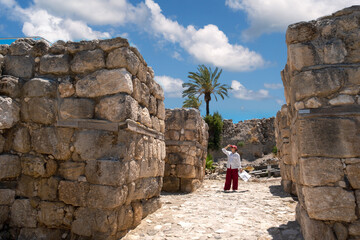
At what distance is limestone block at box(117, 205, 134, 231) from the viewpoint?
384 cm

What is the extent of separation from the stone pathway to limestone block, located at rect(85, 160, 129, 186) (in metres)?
0.91

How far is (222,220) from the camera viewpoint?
4.73m

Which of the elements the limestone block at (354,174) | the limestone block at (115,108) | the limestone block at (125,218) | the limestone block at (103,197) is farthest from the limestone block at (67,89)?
the limestone block at (354,174)

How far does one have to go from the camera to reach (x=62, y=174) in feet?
12.8

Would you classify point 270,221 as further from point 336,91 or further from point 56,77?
point 56,77

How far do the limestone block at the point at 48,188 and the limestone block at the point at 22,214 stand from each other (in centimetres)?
23

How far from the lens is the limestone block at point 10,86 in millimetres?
4043

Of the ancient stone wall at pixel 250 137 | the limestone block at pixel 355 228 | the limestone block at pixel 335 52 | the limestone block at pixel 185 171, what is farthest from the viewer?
the ancient stone wall at pixel 250 137

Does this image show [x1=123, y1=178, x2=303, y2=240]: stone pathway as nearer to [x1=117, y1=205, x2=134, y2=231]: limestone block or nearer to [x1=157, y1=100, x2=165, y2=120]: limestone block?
[x1=117, y1=205, x2=134, y2=231]: limestone block

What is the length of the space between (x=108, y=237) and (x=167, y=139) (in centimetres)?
481

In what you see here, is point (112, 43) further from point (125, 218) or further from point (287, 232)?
point (287, 232)

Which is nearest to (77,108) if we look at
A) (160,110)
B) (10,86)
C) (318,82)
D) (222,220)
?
(10,86)

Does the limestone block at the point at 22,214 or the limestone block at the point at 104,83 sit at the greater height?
the limestone block at the point at 104,83

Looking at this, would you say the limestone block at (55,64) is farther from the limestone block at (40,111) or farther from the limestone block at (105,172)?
the limestone block at (105,172)
